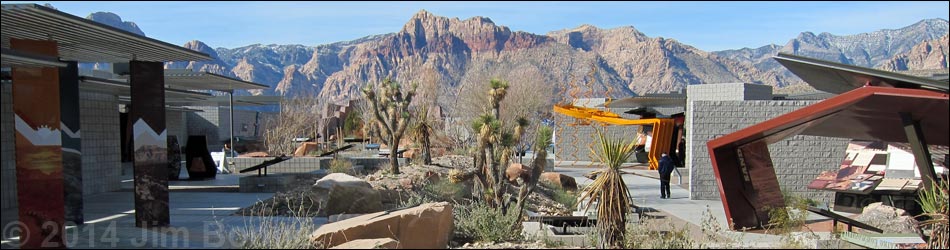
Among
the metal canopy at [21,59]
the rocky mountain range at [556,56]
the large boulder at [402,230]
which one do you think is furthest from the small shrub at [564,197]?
the rocky mountain range at [556,56]

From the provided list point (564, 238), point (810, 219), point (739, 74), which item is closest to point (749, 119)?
point (810, 219)

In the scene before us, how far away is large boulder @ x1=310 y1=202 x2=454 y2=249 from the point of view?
8.55 meters

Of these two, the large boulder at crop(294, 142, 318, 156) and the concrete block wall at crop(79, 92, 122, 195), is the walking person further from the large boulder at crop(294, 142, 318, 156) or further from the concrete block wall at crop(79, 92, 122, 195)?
the large boulder at crop(294, 142, 318, 156)

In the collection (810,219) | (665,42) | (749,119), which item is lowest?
(810,219)

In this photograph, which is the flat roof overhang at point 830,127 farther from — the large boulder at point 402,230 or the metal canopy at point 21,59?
the metal canopy at point 21,59

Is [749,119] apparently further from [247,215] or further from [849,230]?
[247,215]

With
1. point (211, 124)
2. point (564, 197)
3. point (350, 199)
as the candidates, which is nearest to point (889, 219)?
point (564, 197)

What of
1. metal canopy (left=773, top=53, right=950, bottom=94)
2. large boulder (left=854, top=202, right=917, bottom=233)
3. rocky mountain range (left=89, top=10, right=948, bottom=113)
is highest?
rocky mountain range (left=89, top=10, right=948, bottom=113)

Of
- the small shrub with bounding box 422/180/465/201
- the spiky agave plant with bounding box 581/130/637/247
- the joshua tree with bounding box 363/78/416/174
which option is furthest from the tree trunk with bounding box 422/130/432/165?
the spiky agave plant with bounding box 581/130/637/247

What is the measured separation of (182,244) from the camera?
8.41m

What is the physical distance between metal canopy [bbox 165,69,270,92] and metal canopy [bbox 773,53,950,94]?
11762mm

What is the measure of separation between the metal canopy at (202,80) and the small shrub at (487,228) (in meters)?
8.92

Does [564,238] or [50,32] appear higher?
[50,32]

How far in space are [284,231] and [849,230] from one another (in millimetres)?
7633
